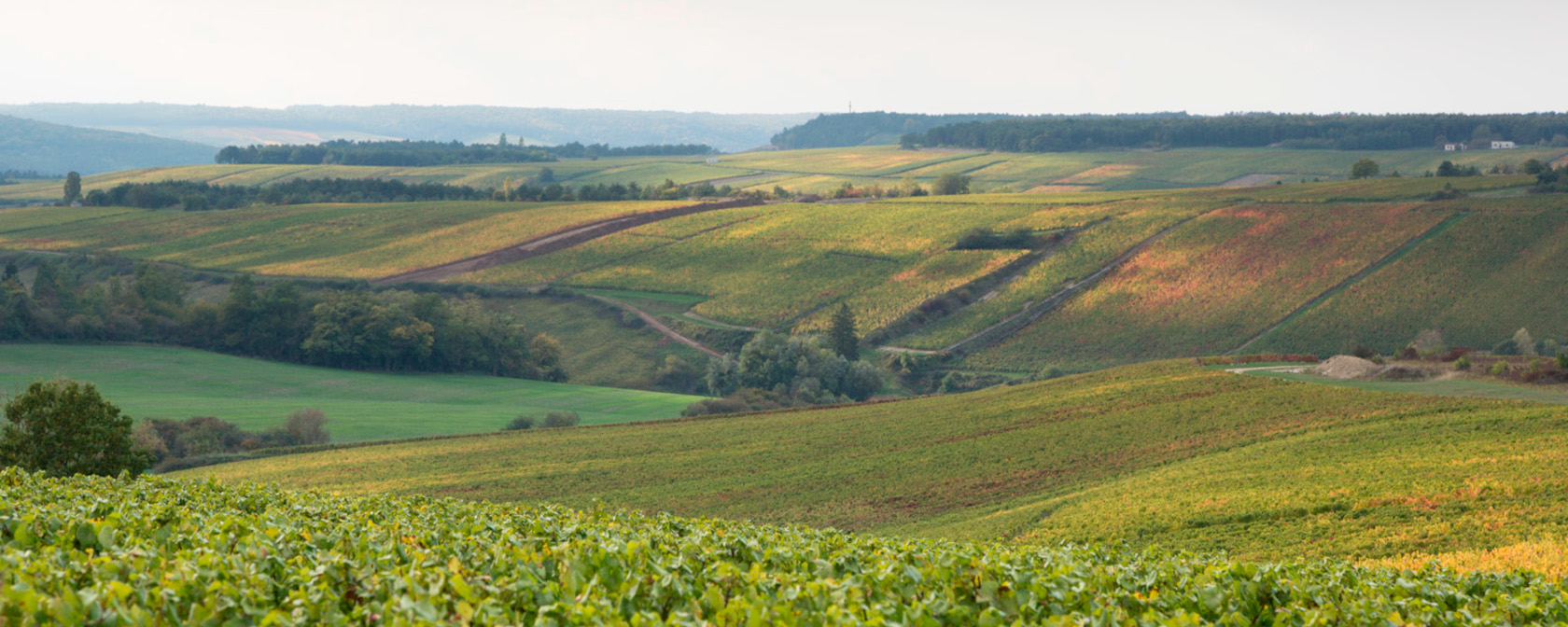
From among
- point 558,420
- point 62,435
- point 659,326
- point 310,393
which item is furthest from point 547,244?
point 62,435

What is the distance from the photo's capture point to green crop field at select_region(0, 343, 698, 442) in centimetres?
7094

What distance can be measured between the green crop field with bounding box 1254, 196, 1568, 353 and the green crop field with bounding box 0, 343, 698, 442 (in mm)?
Answer: 57002

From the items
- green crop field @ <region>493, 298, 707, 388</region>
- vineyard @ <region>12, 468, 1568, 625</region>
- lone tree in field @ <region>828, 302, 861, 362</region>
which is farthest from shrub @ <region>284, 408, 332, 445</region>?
vineyard @ <region>12, 468, 1568, 625</region>

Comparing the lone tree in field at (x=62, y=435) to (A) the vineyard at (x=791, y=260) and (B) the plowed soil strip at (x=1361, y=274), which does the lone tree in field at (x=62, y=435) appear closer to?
(A) the vineyard at (x=791, y=260)

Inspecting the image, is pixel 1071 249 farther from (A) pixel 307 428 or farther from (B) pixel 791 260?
(A) pixel 307 428

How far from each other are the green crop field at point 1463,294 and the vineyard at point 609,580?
84.6 m

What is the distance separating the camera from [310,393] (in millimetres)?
84812

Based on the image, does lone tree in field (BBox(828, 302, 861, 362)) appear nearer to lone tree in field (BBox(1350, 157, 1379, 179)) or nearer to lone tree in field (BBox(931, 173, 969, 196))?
lone tree in field (BBox(931, 173, 969, 196))

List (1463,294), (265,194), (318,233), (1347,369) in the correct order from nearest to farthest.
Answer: (1347,369), (1463,294), (318,233), (265,194)

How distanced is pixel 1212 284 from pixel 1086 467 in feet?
224

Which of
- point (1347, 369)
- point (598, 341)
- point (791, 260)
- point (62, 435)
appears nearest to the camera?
point (62, 435)

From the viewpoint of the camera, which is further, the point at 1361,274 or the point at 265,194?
the point at 265,194

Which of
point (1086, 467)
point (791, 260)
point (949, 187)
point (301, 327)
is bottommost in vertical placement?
point (301, 327)

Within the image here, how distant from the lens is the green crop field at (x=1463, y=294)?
3425 inches
